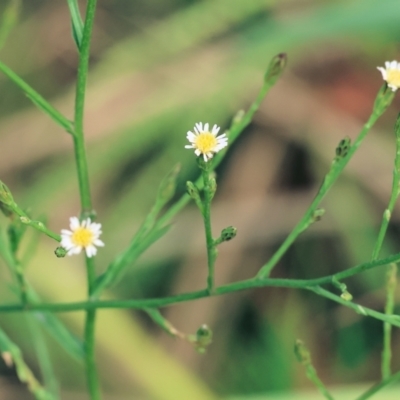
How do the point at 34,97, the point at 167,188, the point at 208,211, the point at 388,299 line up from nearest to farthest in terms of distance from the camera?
the point at 208,211, the point at 34,97, the point at 388,299, the point at 167,188

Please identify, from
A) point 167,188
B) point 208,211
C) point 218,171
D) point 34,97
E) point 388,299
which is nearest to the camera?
point 208,211

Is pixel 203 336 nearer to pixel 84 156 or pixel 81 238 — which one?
pixel 81 238

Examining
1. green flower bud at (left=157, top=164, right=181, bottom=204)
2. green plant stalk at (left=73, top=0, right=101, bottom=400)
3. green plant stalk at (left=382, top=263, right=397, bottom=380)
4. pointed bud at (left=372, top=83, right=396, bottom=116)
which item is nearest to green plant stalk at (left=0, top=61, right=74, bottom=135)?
green plant stalk at (left=73, top=0, right=101, bottom=400)

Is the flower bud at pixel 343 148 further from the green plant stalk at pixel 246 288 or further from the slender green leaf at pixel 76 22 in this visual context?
the slender green leaf at pixel 76 22

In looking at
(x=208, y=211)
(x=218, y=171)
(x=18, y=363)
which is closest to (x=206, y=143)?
(x=208, y=211)

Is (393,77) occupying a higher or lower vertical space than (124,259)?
higher

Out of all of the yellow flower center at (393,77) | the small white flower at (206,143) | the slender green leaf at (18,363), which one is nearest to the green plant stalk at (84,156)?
the slender green leaf at (18,363)
